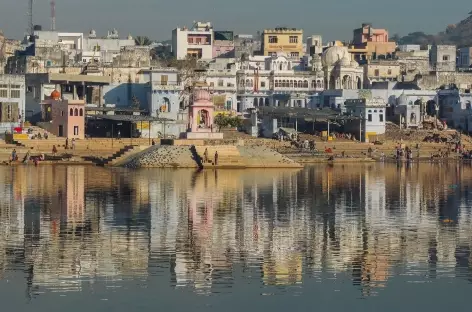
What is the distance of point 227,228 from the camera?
Result: 106 ft

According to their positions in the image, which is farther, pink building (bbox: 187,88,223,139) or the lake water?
pink building (bbox: 187,88,223,139)

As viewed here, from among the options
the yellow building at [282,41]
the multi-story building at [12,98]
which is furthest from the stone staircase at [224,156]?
the yellow building at [282,41]

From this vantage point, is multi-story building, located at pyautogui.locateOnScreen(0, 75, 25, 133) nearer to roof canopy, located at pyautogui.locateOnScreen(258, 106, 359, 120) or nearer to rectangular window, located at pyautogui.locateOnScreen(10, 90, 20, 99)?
rectangular window, located at pyautogui.locateOnScreen(10, 90, 20, 99)

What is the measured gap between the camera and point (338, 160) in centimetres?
6781

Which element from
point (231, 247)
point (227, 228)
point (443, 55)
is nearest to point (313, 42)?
point (443, 55)

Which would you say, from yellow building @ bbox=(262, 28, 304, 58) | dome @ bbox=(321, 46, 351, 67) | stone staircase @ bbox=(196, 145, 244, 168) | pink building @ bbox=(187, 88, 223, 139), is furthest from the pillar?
yellow building @ bbox=(262, 28, 304, 58)

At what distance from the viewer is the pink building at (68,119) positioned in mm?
70375

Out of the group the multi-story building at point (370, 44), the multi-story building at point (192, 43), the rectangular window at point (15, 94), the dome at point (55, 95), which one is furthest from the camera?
the multi-story building at point (370, 44)

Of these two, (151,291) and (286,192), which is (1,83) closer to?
(286,192)

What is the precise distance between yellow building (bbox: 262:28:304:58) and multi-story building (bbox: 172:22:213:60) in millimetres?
5106

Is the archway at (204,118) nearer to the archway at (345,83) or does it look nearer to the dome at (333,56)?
the archway at (345,83)

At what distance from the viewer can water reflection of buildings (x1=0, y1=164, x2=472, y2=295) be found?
2549cm

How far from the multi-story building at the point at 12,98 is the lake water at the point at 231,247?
26.3 m

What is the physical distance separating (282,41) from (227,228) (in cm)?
7637
